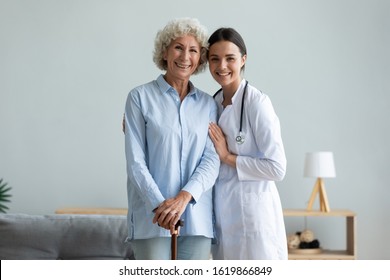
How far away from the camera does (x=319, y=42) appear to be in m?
5.62

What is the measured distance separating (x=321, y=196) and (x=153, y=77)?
1678 mm

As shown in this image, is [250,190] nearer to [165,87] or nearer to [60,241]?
[165,87]

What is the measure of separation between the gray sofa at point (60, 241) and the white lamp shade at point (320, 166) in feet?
7.63

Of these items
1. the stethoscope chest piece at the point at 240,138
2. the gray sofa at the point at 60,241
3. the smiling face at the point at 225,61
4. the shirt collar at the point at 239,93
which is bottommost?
the gray sofa at the point at 60,241

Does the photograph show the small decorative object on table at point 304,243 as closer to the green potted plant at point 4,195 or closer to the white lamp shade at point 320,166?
the white lamp shade at point 320,166

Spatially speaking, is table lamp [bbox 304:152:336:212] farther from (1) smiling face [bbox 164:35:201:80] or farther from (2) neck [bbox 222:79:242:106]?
(1) smiling face [bbox 164:35:201:80]

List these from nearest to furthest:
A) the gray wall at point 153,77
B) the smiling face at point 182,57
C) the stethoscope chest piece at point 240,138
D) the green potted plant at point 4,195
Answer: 1. the smiling face at point 182,57
2. the stethoscope chest piece at point 240,138
3. the green potted plant at point 4,195
4. the gray wall at point 153,77

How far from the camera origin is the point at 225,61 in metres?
2.59

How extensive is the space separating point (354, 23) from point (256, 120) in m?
3.38

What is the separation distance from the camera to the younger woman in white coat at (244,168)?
2562 mm

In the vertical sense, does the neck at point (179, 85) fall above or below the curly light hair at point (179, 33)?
below

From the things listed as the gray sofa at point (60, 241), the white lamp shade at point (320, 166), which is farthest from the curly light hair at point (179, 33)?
the white lamp shade at point (320, 166)

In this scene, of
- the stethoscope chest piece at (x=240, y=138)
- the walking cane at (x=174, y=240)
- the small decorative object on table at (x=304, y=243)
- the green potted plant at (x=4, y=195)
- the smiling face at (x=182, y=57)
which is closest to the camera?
the walking cane at (x=174, y=240)

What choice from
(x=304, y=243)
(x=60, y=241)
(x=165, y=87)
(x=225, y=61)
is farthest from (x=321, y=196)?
(x=165, y=87)
